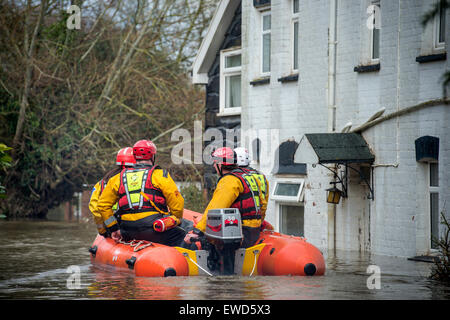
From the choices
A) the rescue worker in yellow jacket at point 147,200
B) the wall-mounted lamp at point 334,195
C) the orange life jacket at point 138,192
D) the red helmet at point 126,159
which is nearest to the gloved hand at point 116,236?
the rescue worker in yellow jacket at point 147,200

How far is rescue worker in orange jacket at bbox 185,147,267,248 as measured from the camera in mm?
11570

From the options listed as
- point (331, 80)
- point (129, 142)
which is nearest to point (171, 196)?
point (331, 80)

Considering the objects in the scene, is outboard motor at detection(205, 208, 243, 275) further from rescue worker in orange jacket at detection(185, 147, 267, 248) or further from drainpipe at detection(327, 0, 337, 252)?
drainpipe at detection(327, 0, 337, 252)

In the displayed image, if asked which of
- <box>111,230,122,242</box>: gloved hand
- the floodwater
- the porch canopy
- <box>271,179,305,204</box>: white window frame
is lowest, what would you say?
the floodwater

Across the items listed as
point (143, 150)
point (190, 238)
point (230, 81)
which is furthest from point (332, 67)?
point (190, 238)

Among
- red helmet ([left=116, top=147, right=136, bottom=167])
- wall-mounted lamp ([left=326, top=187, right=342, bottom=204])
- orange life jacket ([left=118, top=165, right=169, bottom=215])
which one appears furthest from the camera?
wall-mounted lamp ([left=326, top=187, right=342, bottom=204])

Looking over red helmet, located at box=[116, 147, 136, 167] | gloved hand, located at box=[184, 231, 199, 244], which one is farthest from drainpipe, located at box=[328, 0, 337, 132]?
gloved hand, located at box=[184, 231, 199, 244]

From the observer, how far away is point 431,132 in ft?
46.0

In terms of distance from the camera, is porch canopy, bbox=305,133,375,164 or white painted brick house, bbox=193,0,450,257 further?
porch canopy, bbox=305,133,375,164

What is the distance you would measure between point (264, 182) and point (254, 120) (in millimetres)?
6997

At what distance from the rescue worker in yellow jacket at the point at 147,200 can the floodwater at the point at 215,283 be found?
30.3 inches

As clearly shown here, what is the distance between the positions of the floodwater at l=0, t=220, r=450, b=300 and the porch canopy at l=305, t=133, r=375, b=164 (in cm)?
179

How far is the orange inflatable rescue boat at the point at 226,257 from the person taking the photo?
11273 millimetres

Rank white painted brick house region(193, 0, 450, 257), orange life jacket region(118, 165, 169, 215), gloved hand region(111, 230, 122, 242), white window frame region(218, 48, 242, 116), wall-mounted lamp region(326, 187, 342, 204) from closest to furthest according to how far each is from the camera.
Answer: orange life jacket region(118, 165, 169, 215) → gloved hand region(111, 230, 122, 242) → white painted brick house region(193, 0, 450, 257) → wall-mounted lamp region(326, 187, 342, 204) → white window frame region(218, 48, 242, 116)
